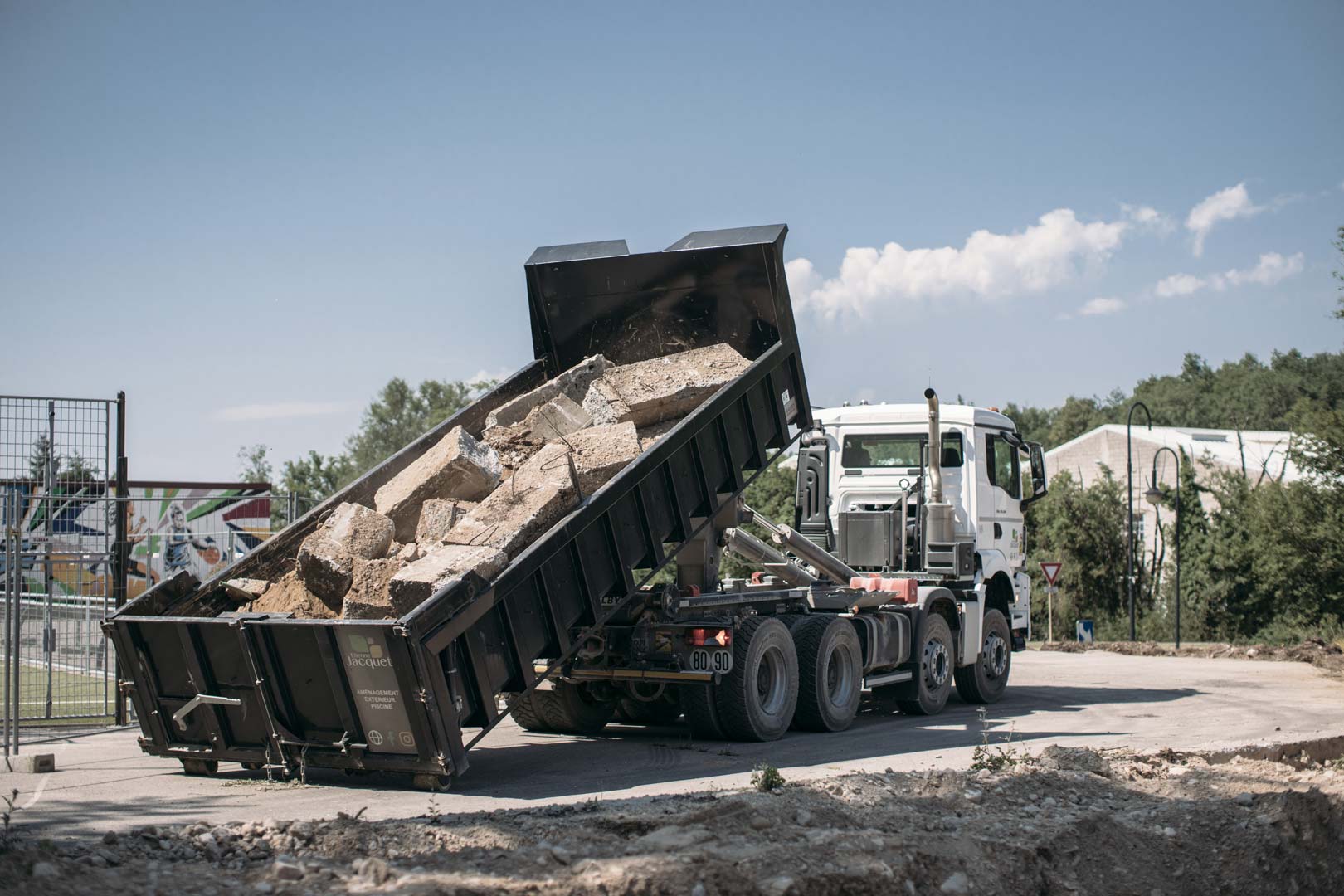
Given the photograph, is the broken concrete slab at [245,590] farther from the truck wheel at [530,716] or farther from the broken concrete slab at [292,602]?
the truck wheel at [530,716]

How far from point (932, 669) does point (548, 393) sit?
613 centimetres

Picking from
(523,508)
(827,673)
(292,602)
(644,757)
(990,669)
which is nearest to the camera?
(292,602)

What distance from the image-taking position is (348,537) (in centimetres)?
920

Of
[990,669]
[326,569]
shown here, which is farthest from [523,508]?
[990,669]

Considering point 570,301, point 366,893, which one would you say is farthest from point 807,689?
point 366,893

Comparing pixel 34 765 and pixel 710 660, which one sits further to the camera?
pixel 710 660

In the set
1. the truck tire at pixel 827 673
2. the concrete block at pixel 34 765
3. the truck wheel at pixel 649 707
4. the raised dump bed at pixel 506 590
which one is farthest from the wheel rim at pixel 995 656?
the concrete block at pixel 34 765

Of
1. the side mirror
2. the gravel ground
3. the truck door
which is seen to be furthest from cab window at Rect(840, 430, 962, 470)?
the gravel ground

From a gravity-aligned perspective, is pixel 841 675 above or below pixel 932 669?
above

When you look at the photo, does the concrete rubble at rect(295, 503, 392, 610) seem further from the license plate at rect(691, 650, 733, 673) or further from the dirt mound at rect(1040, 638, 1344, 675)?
the dirt mound at rect(1040, 638, 1344, 675)

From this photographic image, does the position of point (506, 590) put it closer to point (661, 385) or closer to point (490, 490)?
point (490, 490)

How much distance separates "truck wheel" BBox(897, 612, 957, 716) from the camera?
14.2 m

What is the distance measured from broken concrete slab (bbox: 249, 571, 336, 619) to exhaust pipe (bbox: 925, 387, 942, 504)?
26.2 feet

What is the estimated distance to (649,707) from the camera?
12289 mm
